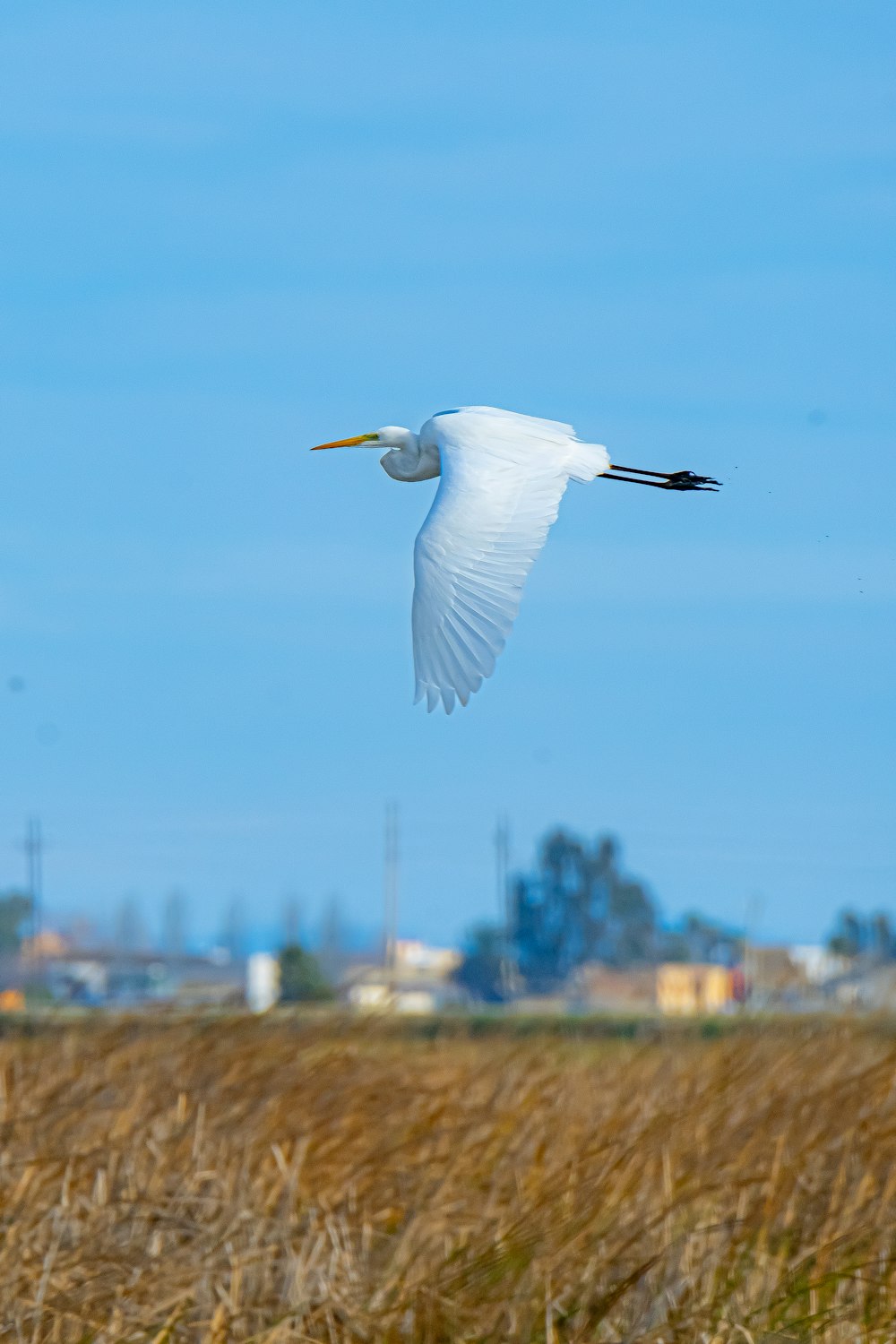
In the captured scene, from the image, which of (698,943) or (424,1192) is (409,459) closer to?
(424,1192)

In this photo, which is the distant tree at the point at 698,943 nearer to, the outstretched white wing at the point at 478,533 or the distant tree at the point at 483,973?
the distant tree at the point at 483,973

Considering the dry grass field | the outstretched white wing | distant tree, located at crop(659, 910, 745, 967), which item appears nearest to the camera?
the outstretched white wing

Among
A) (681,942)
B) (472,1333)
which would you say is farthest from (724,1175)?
(681,942)

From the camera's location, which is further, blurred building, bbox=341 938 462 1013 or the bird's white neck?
blurred building, bbox=341 938 462 1013

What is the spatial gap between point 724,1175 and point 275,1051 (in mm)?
1869

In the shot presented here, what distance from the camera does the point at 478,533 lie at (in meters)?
4.44

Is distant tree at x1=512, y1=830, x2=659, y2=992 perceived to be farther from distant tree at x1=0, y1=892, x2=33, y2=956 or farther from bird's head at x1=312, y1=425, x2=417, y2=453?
bird's head at x1=312, y1=425, x2=417, y2=453

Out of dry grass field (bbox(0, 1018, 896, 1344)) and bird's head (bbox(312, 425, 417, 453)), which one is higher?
bird's head (bbox(312, 425, 417, 453))

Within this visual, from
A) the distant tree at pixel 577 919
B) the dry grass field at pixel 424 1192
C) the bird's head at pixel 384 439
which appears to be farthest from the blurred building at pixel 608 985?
the bird's head at pixel 384 439

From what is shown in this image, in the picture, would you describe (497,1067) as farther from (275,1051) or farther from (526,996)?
(526,996)

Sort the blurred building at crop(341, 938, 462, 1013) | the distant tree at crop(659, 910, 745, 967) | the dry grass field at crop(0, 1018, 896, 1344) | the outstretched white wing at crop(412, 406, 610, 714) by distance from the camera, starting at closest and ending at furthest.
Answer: the outstretched white wing at crop(412, 406, 610, 714) → the dry grass field at crop(0, 1018, 896, 1344) → the blurred building at crop(341, 938, 462, 1013) → the distant tree at crop(659, 910, 745, 967)

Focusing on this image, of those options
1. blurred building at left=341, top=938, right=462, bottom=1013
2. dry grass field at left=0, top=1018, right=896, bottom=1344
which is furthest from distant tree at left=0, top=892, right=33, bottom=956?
dry grass field at left=0, top=1018, right=896, bottom=1344

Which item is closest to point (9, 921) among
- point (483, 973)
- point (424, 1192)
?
point (483, 973)

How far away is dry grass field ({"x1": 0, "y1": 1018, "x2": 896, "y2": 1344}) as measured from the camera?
5.03 meters
